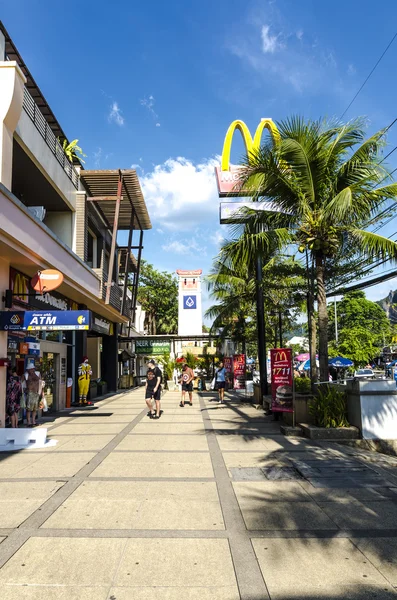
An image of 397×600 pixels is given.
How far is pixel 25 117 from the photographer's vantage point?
12875 millimetres

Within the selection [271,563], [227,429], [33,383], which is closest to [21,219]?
[33,383]

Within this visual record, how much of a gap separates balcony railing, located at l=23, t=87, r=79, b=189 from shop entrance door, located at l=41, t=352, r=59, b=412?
6816 mm

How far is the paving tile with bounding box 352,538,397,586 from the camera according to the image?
3908mm

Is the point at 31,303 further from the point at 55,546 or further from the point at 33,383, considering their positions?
the point at 55,546

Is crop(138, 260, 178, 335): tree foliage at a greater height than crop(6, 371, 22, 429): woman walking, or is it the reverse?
crop(138, 260, 178, 335): tree foliage

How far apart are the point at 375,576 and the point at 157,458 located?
16.8 feet

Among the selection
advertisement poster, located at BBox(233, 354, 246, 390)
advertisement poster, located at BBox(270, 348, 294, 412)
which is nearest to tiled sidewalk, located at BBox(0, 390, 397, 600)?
advertisement poster, located at BBox(270, 348, 294, 412)

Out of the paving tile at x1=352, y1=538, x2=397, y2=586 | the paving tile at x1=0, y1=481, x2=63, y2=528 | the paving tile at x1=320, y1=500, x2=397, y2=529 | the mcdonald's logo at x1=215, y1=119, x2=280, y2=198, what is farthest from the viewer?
the mcdonald's logo at x1=215, y1=119, x2=280, y2=198

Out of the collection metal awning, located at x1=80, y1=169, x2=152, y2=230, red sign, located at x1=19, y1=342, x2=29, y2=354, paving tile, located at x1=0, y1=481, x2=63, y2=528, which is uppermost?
metal awning, located at x1=80, y1=169, x2=152, y2=230

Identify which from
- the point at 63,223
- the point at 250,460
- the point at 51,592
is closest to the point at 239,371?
the point at 63,223

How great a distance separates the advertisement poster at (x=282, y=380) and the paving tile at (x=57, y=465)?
5123 mm

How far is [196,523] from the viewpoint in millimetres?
5121

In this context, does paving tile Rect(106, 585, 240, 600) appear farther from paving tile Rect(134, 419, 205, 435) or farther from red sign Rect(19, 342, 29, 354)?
red sign Rect(19, 342, 29, 354)

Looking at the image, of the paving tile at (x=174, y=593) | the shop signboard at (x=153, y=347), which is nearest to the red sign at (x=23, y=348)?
the paving tile at (x=174, y=593)
